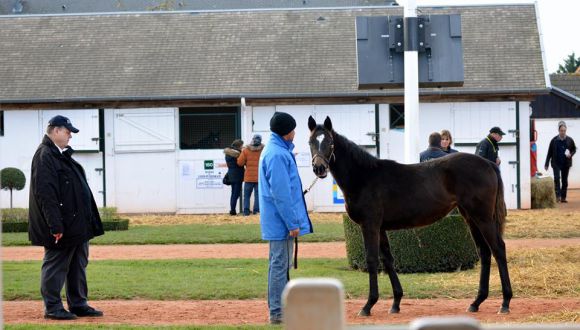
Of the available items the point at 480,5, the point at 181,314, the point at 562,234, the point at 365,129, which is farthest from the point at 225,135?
the point at 181,314

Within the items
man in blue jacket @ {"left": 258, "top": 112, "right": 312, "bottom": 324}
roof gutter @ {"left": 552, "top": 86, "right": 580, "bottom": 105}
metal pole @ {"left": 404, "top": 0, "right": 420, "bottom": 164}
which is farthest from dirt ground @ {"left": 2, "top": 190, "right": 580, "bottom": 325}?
roof gutter @ {"left": 552, "top": 86, "right": 580, "bottom": 105}

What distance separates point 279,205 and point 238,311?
1589 mm

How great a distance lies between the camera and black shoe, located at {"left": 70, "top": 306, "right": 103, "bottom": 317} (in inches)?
432

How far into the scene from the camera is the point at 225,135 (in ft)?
95.1

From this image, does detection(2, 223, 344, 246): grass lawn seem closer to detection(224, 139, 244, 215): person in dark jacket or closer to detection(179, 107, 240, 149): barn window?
detection(224, 139, 244, 215): person in dark jacket

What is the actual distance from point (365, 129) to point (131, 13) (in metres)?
8.53

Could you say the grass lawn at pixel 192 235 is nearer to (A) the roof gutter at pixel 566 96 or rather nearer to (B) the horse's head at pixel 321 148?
(B) the horse's head at pixel 321 148

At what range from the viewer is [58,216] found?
1070 centimetres

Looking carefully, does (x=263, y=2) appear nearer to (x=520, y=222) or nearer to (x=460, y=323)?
(x=520, y=222)

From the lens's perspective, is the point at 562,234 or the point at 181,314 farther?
the point at 562,234

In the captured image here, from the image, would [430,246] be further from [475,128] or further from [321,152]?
[475,128]

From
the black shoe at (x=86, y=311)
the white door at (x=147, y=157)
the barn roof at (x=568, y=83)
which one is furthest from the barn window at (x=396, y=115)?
the barn roof at (x=568, y=83)

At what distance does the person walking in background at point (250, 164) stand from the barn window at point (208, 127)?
7.68 ft

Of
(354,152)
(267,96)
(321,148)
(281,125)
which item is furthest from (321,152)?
(267,96)
